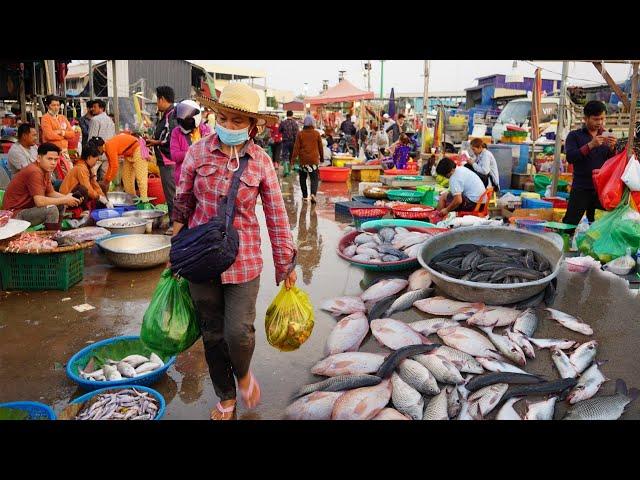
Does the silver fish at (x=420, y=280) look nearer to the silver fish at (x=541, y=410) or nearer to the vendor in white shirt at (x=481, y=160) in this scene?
the silver fish at (x=541, y=410)

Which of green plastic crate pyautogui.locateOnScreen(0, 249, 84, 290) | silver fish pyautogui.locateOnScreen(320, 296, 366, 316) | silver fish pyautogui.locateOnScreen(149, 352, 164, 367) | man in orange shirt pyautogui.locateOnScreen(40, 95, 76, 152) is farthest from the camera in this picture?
man in orange shirt pyautogui.locateOnScreen(40, 95, 76, 152)

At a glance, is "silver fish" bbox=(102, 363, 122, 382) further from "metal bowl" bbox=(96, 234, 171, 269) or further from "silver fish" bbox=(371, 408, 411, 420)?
"metal bowl" bbox=(96, 234, 171, 269)

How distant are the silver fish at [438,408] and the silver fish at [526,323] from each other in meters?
1.06

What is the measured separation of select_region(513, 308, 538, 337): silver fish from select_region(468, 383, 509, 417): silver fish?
0.81 meters

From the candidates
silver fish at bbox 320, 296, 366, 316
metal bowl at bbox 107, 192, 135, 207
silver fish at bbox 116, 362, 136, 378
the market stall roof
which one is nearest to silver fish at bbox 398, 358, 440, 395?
silver fish at bbox 320, 296, 366, 316

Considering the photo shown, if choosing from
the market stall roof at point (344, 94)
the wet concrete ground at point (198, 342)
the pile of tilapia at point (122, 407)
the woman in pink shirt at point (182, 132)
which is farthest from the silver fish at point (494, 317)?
the market stall roof at point (344, 94)

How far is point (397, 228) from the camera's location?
6.34 metres

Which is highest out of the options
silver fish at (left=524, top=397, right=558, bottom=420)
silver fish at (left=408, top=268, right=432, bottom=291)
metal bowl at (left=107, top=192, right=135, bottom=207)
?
metal bowl at (left=107, top=192, right=135, bottom=207)

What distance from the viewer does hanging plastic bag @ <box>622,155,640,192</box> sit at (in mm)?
5328

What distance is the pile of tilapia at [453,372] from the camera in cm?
311

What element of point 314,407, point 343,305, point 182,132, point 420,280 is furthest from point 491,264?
point 182,132

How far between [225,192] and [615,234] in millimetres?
4470
